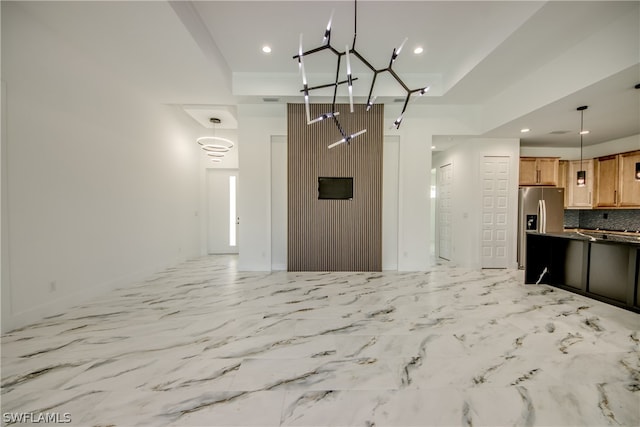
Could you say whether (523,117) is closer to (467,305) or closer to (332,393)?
(467,305)

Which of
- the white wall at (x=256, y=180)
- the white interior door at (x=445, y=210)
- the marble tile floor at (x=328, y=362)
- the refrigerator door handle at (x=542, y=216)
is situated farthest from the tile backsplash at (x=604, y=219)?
the white wall at (x=256, y=180)

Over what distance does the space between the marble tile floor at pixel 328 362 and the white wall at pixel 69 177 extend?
51 cm

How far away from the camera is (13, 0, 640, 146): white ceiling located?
105 inches

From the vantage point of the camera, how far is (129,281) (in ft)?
13.6

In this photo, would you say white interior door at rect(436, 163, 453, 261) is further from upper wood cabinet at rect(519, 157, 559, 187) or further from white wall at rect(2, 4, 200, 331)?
white wall at rect(2, 4, 200, 331)

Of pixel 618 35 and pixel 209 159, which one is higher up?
pixel 618 35

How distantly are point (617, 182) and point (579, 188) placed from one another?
1.96 ft

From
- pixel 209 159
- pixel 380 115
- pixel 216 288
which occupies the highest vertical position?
pixel 380 115

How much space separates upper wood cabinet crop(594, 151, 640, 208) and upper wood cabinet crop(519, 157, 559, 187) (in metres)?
0.94

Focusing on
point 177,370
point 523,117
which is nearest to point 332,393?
point 177,370

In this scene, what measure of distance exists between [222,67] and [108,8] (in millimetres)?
1545

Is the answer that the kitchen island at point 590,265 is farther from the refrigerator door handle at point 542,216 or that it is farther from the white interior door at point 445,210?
the white interior door at point 445,210

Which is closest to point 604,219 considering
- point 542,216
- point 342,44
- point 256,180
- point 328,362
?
point 542,216

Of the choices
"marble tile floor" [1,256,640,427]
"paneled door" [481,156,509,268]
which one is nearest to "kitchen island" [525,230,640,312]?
"marble tile floor" [1,256,640,427]
